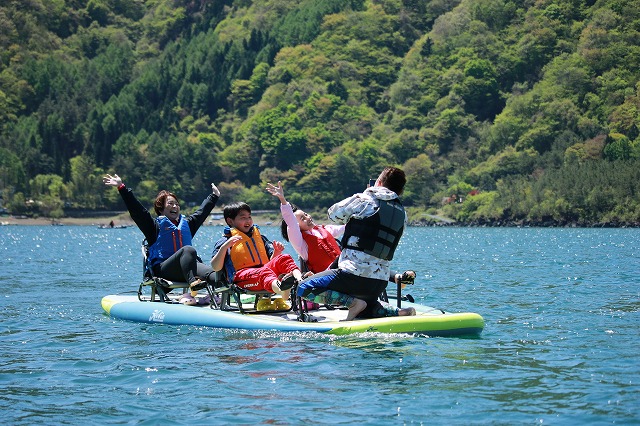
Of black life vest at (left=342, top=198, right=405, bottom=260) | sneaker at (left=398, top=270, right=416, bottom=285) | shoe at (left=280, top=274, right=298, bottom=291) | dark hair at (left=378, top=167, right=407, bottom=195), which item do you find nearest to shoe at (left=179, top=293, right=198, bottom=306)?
shoe at (left=280, top=274, right=298, bottom=291)

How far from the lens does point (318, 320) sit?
15703 millimetres

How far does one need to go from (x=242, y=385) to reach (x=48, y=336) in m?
5.25

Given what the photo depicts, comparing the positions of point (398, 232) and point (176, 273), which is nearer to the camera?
point (398, 232)

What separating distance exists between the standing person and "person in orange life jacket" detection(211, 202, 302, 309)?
1.19 m

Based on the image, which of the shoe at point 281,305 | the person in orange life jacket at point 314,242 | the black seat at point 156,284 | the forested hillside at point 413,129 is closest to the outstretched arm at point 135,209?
the black seat at point 156,284

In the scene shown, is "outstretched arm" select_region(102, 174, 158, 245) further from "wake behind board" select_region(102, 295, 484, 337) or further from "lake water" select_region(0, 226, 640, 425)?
"lake water" select_region(0, 226, 640, 425)

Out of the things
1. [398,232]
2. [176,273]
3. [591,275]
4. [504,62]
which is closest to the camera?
[398,232]

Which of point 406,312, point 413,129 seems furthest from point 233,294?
point 413,129

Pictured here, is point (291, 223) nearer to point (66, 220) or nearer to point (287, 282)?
point (287, 282)

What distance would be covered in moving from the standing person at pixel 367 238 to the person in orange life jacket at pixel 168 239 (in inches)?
120

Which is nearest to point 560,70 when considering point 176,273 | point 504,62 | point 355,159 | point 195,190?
point 504,62

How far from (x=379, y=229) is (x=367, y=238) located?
0.20 m

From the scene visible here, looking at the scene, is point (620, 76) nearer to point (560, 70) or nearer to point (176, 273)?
point (560, 70)

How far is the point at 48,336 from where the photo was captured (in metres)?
16.5
